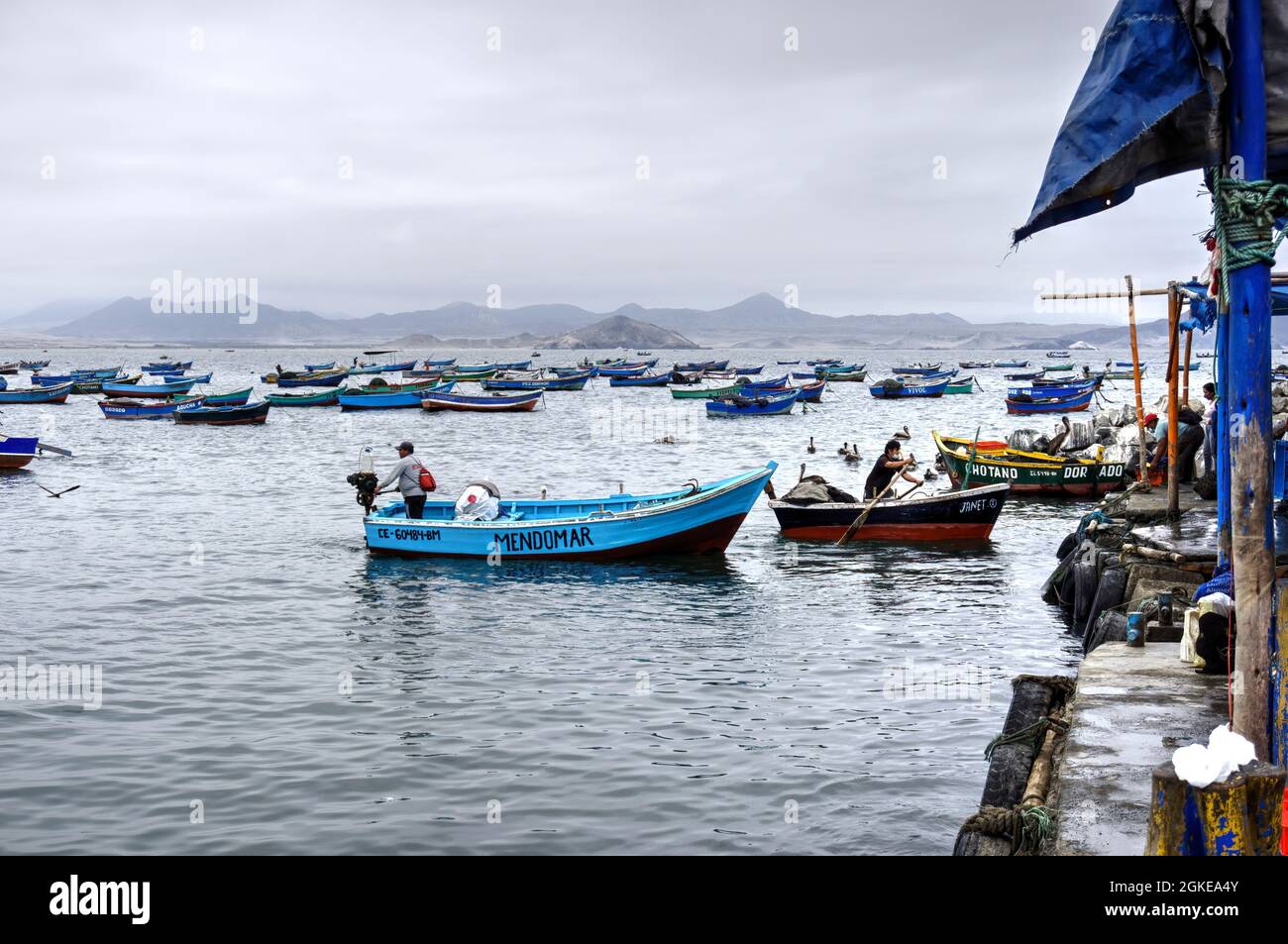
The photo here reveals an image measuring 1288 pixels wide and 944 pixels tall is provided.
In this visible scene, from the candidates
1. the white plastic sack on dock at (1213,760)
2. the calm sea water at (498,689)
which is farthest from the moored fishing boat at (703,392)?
the white plastic sack on dock at (1213,760)

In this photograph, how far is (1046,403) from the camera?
222 ft

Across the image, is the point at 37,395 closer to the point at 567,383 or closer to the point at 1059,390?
the point at 567,383

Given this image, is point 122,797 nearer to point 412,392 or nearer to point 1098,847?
point 1098,847

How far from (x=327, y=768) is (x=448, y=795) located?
1377mm

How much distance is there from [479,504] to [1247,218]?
1663 cm

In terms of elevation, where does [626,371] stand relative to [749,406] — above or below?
above

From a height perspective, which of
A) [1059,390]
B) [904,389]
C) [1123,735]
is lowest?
[1123,735]

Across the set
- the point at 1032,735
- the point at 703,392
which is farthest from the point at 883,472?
the point at 703,392

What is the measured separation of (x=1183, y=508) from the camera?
58.7ft

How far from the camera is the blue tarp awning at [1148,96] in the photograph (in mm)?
5941

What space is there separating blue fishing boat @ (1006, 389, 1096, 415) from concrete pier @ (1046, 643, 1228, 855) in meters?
60.5

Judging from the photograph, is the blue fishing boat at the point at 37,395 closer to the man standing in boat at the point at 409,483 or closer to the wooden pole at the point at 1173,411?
the man standing in boat at the point at 409,483
